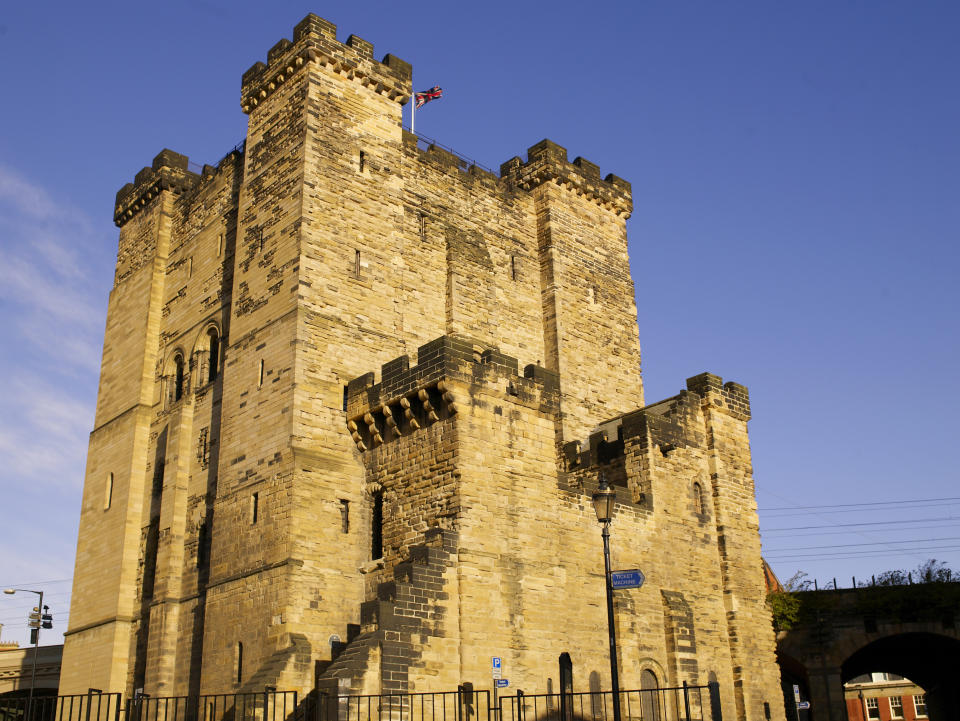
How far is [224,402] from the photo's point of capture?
24.6 m

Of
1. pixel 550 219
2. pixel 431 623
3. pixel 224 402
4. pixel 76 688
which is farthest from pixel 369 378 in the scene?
pixel 76 688

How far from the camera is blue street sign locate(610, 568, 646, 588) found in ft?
53.7

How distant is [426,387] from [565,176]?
1404 cm

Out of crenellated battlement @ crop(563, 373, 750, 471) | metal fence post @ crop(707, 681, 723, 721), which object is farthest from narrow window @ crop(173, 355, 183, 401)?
metal fence post @ crop(707, 681, 723, 721)

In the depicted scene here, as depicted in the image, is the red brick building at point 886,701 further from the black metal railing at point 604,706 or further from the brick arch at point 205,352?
the brick arch at point 205,352

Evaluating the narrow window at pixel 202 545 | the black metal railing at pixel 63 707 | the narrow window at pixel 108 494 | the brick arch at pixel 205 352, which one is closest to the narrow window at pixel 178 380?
the brick arch at pixel 205 352

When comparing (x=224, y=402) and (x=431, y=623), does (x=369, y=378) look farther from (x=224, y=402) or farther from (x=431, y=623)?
(x=431, y=623)

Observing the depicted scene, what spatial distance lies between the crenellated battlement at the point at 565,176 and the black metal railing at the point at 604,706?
55.4ft

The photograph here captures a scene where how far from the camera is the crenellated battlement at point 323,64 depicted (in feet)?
84.2

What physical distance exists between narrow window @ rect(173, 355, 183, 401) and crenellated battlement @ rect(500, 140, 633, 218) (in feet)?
40.2

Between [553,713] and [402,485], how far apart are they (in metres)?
5.77

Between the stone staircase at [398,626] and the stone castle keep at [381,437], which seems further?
the stone castle keep at [381,437]

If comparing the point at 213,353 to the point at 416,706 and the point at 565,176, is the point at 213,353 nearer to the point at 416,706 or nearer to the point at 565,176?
the point at 565,176

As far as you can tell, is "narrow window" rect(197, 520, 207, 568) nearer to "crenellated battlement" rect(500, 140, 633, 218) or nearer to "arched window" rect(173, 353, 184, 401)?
"arched window" rect(173, 353, 184, 401)
